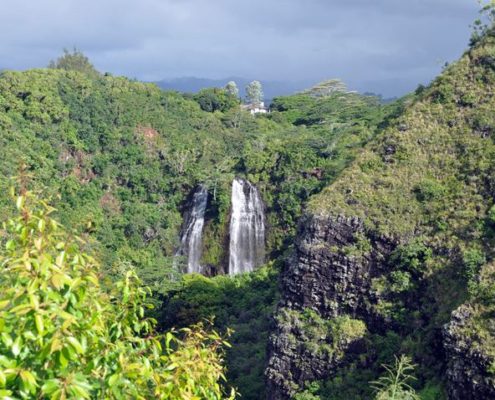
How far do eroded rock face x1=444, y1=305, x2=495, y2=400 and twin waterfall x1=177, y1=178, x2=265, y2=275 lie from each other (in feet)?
78.4

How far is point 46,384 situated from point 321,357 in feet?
56.9

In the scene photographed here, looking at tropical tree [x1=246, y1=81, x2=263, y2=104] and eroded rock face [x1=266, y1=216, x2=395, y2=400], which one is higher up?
tropical tree [x1=246, y1=81, x2=263, y2=104]

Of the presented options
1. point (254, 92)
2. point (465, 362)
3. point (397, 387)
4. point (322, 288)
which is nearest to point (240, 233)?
point (322, 288)

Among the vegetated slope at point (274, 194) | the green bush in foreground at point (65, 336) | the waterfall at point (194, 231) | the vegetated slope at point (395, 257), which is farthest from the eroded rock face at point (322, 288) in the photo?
the waterfall at point (194, 231)

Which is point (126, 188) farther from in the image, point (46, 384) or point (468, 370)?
point (46, 384)

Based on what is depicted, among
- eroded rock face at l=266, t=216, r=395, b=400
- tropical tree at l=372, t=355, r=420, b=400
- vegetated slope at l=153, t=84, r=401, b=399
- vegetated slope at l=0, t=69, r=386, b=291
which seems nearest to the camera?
tropical tree at l=372, t=355, r=420, b=400

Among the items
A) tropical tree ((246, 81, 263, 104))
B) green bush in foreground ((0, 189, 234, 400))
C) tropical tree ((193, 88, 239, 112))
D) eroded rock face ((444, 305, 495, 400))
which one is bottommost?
eroded rock face ((444, 305, 495, 400))

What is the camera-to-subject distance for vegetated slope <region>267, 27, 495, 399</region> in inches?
782

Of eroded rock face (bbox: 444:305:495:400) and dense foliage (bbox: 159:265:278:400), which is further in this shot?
dense foliage (bbox: 159:265:278:400)

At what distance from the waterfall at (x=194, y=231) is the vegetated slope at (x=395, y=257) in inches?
775

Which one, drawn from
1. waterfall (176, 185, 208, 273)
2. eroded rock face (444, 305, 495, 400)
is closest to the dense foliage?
waterfall (176, 185, 208, 273)

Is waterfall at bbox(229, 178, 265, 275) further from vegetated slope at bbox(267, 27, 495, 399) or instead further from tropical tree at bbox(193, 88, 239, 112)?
tropical tree at bbox(193, 88, 239, 112)

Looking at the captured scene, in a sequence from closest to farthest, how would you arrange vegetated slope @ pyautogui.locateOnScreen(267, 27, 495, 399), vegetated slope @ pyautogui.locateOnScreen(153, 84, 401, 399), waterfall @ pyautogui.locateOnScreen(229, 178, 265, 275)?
vegetated slope @ pyautogui.locateOnScreen(267, 27, 495, 399) → vegetated slope @ pyautogui.locateOnScreen(153, 84, 401, 399) → waterfall @ pyautogui.locateOnScreen(229, 178, 265, 275)

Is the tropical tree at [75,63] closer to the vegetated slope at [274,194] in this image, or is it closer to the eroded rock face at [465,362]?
the vegetated slope at [274,194]
